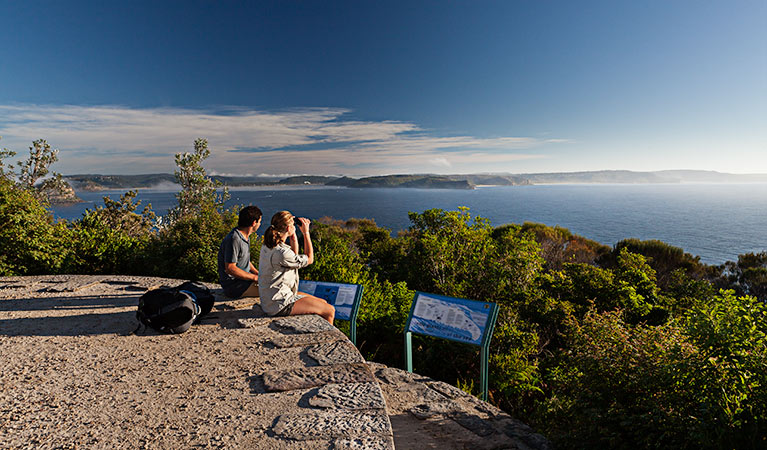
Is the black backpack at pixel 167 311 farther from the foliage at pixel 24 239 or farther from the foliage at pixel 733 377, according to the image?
the foliage at pixel 24 239

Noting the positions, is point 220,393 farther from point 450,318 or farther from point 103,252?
point 103,252

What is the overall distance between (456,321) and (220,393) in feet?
7.77

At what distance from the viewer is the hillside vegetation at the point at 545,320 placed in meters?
2.31

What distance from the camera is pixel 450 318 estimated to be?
4.17 meters

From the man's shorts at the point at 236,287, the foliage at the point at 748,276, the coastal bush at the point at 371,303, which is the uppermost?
the man's shorts at the point at 236,287

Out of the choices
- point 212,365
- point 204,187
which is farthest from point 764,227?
point 212,365

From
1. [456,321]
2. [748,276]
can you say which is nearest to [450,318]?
[456,321]

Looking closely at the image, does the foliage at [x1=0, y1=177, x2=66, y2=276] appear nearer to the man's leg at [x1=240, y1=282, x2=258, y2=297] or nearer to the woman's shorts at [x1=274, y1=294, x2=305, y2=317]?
the man's leg at [x1=240, y1=282, x2=258, y2=297]

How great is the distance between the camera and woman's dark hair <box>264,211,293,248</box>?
418 centimetres

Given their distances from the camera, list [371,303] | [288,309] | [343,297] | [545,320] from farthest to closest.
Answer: [545,320] → [371,303] → [343,297] → [288,309]

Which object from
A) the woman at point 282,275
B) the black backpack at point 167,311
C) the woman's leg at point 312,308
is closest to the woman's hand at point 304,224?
the woman at point 282,275

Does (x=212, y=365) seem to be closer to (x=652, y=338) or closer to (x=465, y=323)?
(x=465, y=323)

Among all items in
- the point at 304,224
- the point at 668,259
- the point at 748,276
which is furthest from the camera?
the point at 668,259

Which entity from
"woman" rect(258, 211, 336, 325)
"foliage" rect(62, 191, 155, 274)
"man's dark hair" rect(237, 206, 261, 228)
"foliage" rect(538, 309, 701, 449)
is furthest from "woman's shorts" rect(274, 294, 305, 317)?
"foliage" rect(62, 191, 155, 274)
